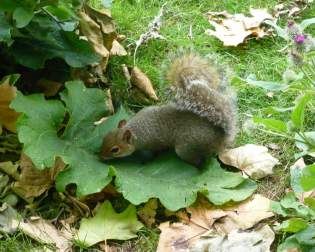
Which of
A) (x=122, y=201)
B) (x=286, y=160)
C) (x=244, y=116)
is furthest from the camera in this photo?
(x=244, y=116)

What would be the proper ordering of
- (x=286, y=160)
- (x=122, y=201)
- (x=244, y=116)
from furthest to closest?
1. (x=244, y=116)
2. (x=286, y=160)
3. (x=122, y=201)

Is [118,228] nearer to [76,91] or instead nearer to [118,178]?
[118,178]

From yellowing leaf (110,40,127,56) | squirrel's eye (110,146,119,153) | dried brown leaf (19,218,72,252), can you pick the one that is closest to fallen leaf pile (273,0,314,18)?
yellowing leaf (110,40,127,56)

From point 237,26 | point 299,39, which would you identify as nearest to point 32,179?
point 299,39

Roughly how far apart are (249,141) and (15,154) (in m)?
0.86

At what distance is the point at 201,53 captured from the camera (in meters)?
2.90

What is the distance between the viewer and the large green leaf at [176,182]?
80.4 inches

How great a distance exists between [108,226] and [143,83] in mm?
753

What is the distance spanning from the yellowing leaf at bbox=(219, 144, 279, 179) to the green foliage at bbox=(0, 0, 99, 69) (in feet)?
2.01

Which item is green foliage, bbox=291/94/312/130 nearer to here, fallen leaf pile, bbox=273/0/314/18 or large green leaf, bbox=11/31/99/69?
large green leaf, bbox=11/31/99/69

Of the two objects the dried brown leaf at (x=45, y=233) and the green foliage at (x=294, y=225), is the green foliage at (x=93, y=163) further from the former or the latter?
the green foliage at (x=294, y=225)

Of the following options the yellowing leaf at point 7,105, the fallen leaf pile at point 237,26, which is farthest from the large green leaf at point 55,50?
the fallen leaf pile at point 237,26

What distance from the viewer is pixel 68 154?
2.12 meters

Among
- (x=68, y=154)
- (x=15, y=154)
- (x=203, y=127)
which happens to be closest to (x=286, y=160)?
(x=203, y=127)
